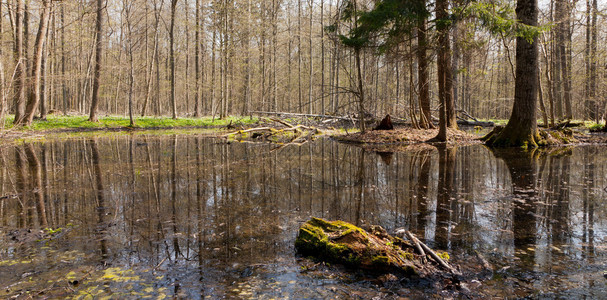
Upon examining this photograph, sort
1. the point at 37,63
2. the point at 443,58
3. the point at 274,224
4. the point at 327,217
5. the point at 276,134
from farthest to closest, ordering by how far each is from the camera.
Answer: the point at 276,134
the point at 37,63
the point at 443,58
the point at 327,217
the point at 274,224

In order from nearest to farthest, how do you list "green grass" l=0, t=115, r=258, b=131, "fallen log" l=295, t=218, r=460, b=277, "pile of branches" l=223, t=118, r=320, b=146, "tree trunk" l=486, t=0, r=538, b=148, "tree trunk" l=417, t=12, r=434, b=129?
"fallen log" l=295, t=218, r=460, b=277 < "tree trunk" l=486, t=0, r=538, b=148 < "tree trunk" l=417, t=12, r=434, b=129 < "pile of branches" l=223, t=118, r=320, b=146 < "green grass" l=0, t=115, r=258, b=131

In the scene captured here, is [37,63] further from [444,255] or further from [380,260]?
[444,255]

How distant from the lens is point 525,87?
1209 cm

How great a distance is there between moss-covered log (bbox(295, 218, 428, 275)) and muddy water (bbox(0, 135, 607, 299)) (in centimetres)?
17

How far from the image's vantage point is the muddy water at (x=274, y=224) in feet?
9.76

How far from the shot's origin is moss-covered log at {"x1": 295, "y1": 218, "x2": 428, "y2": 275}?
3.21m

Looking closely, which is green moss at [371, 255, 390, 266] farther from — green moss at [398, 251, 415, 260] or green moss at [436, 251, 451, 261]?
green moss at [436, 251, 451, 261]

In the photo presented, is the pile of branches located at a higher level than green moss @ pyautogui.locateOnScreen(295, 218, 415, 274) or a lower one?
higher

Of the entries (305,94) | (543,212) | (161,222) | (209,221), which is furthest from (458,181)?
(305,94)

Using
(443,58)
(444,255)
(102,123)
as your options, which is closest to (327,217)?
(444,255)

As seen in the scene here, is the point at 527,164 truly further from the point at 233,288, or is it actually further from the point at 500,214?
the point at 233,288

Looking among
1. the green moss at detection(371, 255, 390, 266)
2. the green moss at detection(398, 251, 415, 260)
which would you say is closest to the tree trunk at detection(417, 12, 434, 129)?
the green moss at detection(398, 251, 415, 260)

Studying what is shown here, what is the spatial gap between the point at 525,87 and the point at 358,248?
11725 mm

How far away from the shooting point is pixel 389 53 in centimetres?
1401
